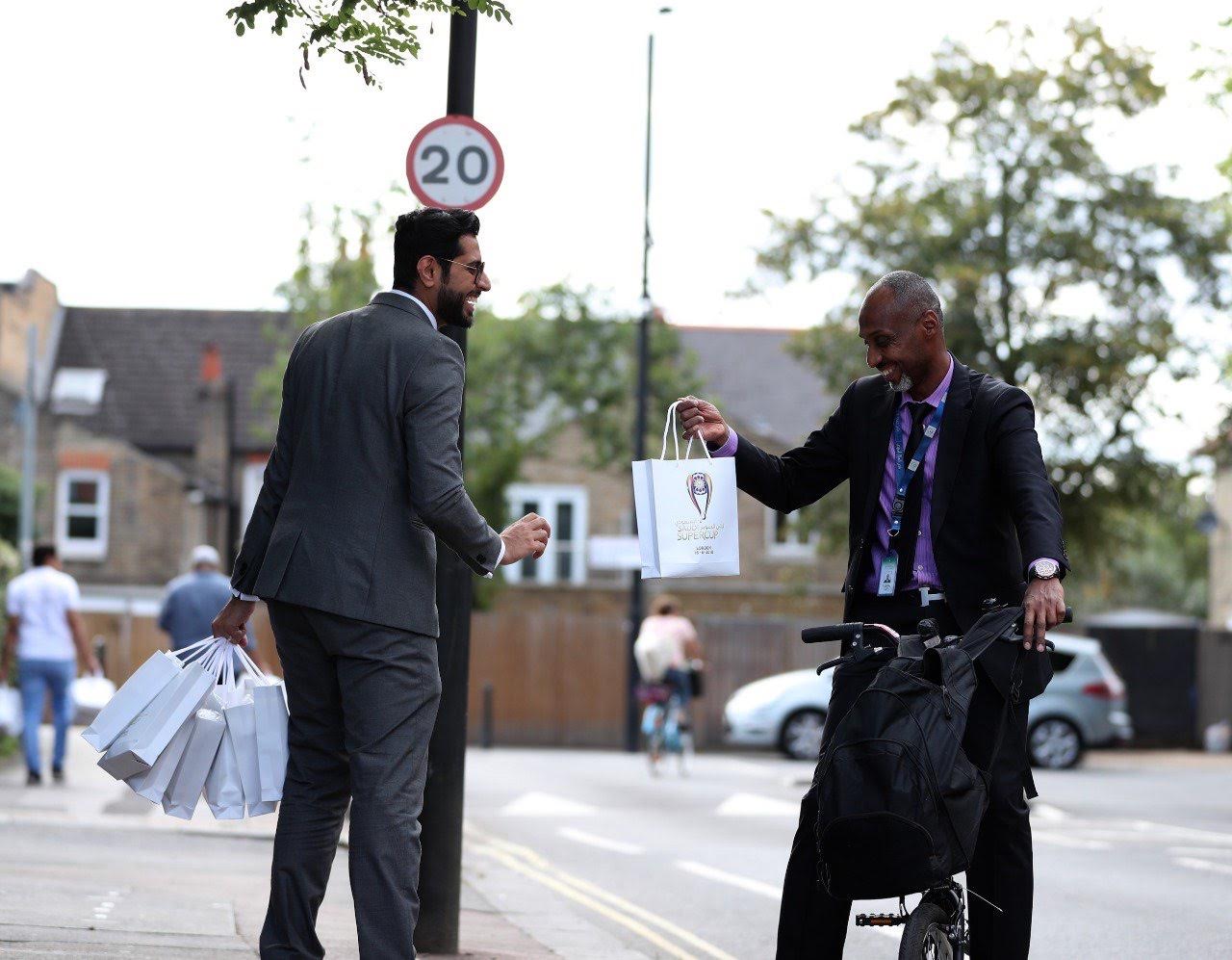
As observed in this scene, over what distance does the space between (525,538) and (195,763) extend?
1.13 metres

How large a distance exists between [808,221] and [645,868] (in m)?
22.1

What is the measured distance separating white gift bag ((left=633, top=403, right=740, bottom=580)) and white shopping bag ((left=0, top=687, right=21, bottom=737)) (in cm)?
1041

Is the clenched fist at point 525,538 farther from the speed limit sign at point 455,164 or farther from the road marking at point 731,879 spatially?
the road marking at point 731,879

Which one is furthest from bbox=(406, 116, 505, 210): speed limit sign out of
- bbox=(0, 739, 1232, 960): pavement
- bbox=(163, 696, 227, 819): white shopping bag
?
bbox=(0, 739, 1232, 960): pavement

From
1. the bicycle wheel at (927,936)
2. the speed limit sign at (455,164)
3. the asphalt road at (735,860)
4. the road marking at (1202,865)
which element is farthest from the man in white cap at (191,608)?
the bicycle wheel at (927,936)

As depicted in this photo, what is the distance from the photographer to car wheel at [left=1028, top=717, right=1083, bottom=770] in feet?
82.4

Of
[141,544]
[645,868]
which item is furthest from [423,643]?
[141,544]

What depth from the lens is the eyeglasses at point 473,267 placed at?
16.8 ft

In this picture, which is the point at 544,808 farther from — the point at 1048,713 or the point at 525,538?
the point at 525,538

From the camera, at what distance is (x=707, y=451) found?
214 inches

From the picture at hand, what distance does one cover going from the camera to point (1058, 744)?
25203 mm

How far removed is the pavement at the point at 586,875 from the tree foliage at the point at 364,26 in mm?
2846

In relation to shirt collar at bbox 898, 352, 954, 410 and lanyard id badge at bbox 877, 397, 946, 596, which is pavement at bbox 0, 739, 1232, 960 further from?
shirt collar at bbox 898, 352, 954, 410

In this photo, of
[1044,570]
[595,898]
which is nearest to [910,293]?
[1044,570]
